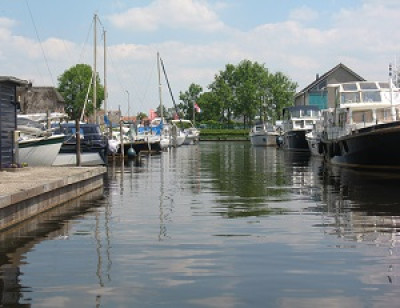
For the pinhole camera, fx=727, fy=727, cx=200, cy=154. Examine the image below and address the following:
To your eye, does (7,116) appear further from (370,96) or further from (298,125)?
(298,125)

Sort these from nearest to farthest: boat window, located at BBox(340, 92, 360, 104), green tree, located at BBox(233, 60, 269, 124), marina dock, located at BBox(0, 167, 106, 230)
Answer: marina dock, located at BBox(0, 167, 106, 230), boat window, located at BBox(340, 92, 360, 104), green tree, located at BBox(233, 60, 269, 124)

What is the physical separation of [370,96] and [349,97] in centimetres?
103

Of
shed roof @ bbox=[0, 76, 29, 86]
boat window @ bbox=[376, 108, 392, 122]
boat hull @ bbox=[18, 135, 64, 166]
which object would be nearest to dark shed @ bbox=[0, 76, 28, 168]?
shed roof @ bbox=[0, 76, 29, 86]

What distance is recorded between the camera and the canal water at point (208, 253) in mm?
8039

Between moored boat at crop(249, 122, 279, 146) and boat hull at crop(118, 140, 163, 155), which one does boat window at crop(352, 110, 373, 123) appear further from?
moored boat at crop(249, 122, 279, 146)

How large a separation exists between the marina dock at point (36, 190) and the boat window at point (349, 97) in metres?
17.9

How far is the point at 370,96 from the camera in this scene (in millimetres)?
36438

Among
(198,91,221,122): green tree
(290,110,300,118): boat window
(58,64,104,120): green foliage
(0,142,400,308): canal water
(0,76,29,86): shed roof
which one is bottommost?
(0,142,400,308): canal water

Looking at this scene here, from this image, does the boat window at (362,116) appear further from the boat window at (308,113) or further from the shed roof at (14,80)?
the boat window at (308,113)

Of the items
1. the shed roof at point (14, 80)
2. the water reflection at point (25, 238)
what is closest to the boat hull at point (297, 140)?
the shed roof at point (14, 80)

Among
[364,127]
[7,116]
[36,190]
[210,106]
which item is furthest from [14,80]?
[210,106]

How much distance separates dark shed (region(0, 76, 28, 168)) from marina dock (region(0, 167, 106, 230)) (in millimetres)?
658

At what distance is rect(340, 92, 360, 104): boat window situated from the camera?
36.5 metres

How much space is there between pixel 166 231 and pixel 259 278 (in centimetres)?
435
